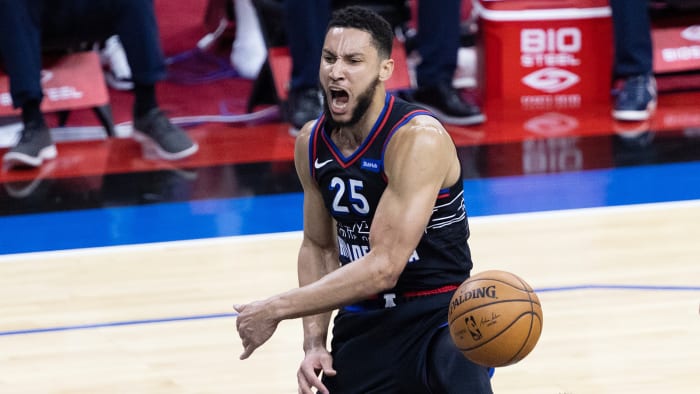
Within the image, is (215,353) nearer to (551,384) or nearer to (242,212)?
(551,384)

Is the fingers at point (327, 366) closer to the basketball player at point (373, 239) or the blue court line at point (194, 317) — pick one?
the basketball player at point (373, 239)

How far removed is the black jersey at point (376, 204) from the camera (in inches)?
122

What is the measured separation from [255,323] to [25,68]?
12.5 ft

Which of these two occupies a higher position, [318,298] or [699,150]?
[318,298]

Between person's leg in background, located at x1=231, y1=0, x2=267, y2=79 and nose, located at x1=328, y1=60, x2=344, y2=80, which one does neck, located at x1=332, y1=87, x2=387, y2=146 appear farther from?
person's leg in background, located at x1=231, y1=0, x2=267, y2=79

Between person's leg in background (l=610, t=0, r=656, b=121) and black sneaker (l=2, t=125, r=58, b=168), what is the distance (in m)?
3.36

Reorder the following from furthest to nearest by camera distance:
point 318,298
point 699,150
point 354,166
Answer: point 699,150
point 354,166
point 318,298

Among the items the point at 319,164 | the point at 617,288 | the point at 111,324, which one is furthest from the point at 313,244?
the point at 617,288

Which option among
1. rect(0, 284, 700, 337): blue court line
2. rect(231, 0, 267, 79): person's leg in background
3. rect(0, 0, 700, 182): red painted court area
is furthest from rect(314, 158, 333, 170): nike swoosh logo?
rect(231, 0, 267, 79): person's leg in background

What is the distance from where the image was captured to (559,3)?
745 cm

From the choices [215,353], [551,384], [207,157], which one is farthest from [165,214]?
[551,384]

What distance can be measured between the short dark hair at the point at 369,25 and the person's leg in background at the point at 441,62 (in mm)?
3918

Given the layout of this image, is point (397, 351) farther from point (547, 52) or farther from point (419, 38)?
point (547, 52)

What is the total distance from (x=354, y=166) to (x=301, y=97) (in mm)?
3758
